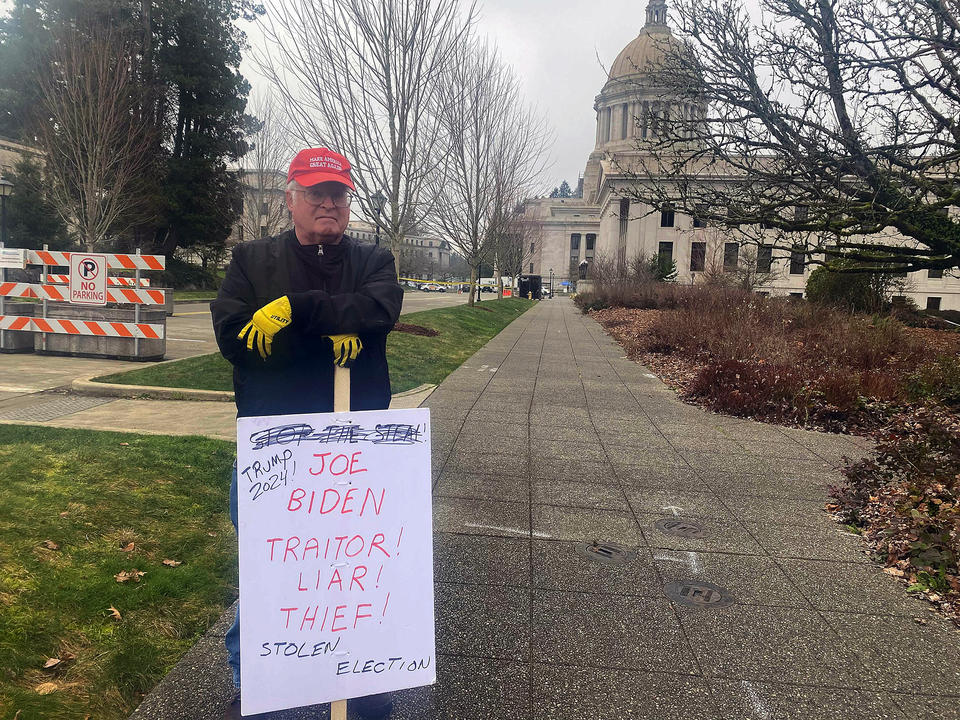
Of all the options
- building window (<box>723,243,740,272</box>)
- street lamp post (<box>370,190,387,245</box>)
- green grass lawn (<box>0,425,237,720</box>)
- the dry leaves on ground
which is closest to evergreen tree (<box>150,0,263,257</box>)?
street lamp post (<box>370,190,387,245</box>)

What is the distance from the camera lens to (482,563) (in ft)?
13.1

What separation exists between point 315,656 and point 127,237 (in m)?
36.8

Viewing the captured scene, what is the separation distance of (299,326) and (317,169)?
56 centimetres

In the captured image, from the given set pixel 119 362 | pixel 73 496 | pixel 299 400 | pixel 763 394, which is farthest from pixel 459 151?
pixel 299 400

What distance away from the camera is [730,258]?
37188mm

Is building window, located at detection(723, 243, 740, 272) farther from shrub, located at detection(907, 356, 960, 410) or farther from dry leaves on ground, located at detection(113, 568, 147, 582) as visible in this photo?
dry leaves on ground, located at detection(113, 568, 147, 582)

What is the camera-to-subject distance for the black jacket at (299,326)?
2.33 metres

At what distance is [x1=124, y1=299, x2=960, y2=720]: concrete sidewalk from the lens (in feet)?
8.98

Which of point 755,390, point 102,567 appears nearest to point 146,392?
point 102,567

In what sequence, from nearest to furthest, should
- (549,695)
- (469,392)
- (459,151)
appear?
(549,695) → (469,392) → (459,151)

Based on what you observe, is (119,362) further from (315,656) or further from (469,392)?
(315,656)

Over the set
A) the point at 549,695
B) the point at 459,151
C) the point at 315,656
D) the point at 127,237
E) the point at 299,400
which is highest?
the point at 459,151

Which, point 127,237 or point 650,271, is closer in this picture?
point 127,237

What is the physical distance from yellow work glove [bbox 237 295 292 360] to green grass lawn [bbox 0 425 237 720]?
1525 millimetres
